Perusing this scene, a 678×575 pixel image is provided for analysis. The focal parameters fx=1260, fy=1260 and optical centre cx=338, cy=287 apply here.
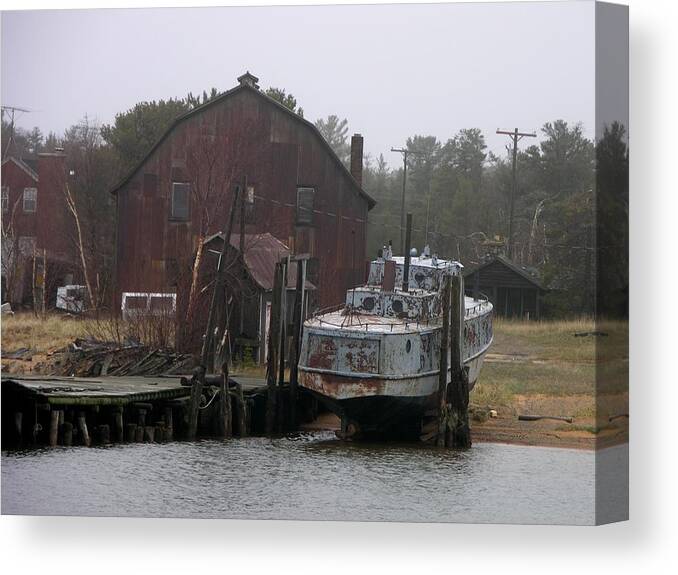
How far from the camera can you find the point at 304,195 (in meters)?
13.3

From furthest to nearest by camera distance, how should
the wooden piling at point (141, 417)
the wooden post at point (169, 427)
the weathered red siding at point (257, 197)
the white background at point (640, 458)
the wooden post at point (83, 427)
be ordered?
1. the wooden piling at point (141, 417)
2. the wooden post at point (169, 427)
3. the wooden post at point (83, 427)
4. the weathered red siding at point (257, 197)
5. the white background at point (640, 458)

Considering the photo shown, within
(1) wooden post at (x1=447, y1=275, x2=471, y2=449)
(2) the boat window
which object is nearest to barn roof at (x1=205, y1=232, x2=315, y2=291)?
(2) the boat window

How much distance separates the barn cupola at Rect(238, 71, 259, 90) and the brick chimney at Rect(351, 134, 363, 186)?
116cm

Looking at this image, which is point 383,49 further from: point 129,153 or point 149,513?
point 149,513

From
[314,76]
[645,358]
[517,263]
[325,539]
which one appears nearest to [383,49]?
[314,76]

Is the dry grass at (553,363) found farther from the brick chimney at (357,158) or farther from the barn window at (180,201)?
the barn window at (180,201)

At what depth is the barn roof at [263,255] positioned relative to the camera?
13195 mm

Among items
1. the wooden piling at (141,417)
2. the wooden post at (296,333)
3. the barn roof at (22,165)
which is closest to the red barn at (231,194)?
the wooden post at (296,333)

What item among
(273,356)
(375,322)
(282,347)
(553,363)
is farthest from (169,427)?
(553,363)

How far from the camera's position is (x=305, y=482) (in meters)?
12.5

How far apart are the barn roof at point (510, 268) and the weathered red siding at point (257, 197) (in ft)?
3.86

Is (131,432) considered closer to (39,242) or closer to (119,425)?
(119,425)

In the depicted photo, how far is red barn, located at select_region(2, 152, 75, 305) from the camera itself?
13.3 meters

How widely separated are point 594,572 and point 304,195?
4.82 metres
